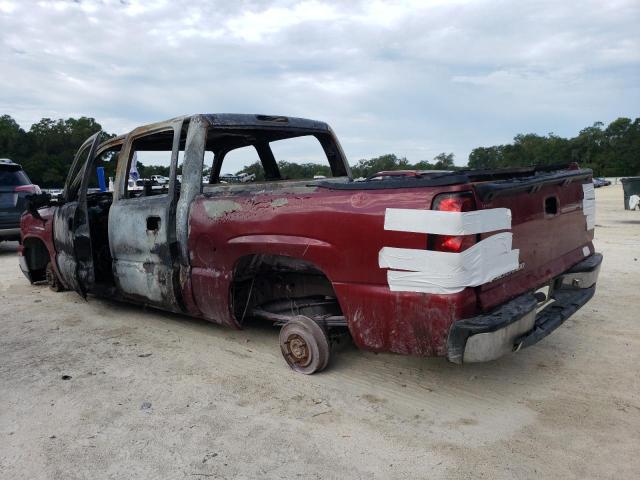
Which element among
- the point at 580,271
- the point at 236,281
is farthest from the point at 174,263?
the point at 580,271

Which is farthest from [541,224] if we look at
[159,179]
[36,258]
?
[36,258]

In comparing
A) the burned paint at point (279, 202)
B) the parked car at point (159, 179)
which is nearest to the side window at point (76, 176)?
the parked car at point (159, 179)

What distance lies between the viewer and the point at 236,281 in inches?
154

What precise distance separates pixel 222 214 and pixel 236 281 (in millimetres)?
519

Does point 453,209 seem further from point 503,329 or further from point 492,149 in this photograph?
point 492,149

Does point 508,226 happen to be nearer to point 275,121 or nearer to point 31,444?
point 275,121

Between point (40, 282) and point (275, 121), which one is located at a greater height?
point (275, 121)

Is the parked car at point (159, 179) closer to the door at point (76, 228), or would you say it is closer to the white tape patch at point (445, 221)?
the door at point (76, 228)

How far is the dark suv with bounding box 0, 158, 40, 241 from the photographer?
9.97 meters

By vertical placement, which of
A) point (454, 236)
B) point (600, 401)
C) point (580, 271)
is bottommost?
point (600, 401)

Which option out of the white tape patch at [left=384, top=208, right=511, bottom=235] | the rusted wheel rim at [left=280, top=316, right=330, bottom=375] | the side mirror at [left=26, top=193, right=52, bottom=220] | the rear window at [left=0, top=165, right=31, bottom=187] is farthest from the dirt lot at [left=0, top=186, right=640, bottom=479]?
the rear window at [left=0, top=165, right=31, bottom=187]

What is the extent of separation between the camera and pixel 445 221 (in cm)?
270

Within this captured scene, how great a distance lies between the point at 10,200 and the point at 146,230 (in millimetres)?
7227

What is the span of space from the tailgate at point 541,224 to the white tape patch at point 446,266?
0.09 meters
